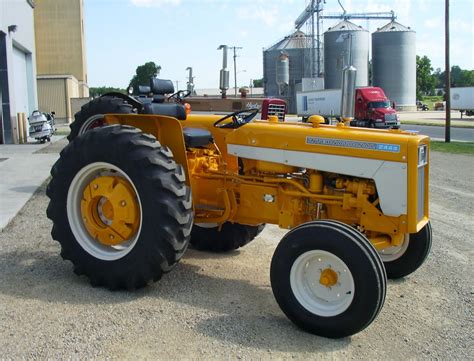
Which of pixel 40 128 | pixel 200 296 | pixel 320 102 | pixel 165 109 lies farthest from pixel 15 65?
pixel 320 102

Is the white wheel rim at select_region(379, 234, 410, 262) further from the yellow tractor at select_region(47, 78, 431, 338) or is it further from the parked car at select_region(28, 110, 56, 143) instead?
the parked car at select_region(28, 110, 56, 143)

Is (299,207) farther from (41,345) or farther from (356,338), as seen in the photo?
(41,345)

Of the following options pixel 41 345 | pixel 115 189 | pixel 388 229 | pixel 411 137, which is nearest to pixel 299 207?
pixel 388 229

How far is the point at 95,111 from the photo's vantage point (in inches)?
315

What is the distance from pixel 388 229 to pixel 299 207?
31.0 inches

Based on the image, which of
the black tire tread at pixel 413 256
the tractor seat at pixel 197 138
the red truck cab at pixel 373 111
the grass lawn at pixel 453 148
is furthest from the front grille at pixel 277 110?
the red truck cab at pixel 373 111

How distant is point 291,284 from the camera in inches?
162

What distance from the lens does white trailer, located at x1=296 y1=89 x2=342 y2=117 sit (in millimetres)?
40047

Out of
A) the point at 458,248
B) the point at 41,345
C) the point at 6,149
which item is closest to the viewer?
the point at 41,345

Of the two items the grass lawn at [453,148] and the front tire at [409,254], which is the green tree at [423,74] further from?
the front tire at [409,254]

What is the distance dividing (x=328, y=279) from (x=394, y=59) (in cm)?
5488

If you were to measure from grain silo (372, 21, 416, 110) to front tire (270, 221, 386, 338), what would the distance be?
54.8 meters

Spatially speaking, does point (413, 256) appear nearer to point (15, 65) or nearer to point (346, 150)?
point (346, 150)

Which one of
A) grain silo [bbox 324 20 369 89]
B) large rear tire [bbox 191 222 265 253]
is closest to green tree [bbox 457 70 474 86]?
grain silo [bbox 324 20 369 89]
